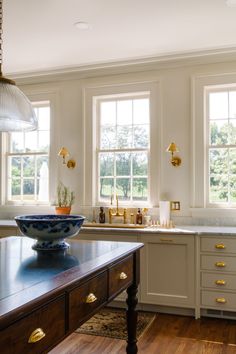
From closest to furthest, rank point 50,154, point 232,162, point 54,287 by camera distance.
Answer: point 54,287 < point 232,162 < point 50,154

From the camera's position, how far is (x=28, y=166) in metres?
5.10

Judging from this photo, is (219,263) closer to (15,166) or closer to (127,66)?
(127,66)

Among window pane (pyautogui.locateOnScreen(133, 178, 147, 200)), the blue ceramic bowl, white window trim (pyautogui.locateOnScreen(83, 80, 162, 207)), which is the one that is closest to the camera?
Result: the blue ceramic bowl

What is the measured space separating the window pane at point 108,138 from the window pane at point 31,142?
39.5 inches

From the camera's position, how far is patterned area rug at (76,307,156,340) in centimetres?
320

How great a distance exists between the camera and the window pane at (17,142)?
Answer: 5.15 metres

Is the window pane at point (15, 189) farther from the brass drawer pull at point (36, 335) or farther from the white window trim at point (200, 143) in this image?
the brass drawer pull at point (36, 335)

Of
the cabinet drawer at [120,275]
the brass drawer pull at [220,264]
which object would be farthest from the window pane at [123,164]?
the cabinet drawer at [120,275]

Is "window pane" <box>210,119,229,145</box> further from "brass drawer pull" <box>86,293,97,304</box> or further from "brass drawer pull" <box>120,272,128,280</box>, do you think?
"brass drawer pull" <box>86,293,97,304</box>

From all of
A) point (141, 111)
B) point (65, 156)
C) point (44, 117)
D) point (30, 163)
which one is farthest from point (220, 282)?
point (44, 117)

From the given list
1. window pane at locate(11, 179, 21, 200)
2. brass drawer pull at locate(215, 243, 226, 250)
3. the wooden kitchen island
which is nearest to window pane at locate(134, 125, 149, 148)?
brass drawer pull at locate(215, 243, 226, 250)

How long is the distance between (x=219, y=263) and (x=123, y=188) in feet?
5.19

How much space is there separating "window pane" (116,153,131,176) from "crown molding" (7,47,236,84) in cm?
105

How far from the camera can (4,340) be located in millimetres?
1116
